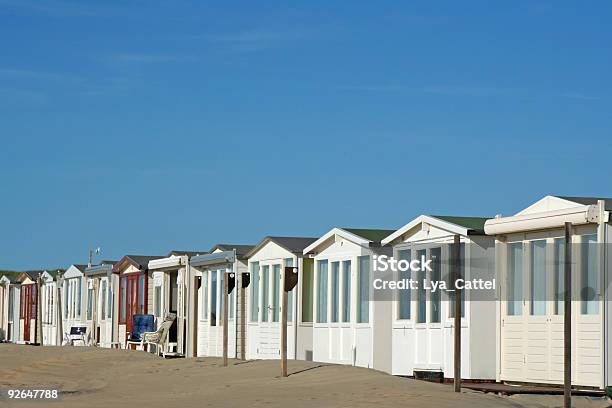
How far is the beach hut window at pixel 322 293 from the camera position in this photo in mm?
24094

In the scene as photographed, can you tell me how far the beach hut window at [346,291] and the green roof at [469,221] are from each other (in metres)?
3.10

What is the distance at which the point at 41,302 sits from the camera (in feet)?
145

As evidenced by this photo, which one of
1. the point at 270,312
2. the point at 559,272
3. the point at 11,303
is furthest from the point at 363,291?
the point at 11,303

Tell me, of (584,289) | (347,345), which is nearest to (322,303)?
(347,345)

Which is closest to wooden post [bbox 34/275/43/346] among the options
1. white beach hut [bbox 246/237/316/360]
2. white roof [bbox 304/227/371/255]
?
white beach hut [bbox 246/237/316/360]

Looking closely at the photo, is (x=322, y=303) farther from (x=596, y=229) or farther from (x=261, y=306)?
(x=596, y=229)

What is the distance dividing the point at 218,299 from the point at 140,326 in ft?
18.8

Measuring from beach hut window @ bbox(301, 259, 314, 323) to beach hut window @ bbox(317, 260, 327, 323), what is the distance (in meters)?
0.65

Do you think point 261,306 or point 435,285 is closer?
point 435,285

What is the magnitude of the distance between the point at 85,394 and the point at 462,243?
726 centimetres

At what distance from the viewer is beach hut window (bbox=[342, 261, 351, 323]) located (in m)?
23.1

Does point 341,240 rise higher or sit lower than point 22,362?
higher

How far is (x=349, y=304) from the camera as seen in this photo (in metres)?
23.1

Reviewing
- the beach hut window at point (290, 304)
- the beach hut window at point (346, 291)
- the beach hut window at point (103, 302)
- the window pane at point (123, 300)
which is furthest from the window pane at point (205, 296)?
the beach hut window at point (103, 302)
